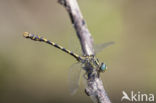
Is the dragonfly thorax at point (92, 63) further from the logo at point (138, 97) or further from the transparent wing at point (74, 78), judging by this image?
the logo at point (138, 97)

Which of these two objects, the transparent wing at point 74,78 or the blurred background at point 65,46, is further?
the blurred background at point 65,46

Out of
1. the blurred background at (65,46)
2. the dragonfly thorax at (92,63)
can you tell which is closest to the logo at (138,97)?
the blurred background at (65,46)

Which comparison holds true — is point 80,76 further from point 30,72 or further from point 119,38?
point 119,38

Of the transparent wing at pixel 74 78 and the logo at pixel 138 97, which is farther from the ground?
the logo at pixel 138 97

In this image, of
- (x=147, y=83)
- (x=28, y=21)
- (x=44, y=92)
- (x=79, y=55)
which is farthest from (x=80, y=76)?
(x=28, y=21)

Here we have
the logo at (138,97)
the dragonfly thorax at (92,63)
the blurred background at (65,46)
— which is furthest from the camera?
the blurred background at (65,46)

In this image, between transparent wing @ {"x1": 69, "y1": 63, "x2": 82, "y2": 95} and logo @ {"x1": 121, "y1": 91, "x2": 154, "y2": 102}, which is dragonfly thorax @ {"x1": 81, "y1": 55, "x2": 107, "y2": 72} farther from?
logo @ {"x1": 121, "y1": 91, "x2": 154, "y2": 102}

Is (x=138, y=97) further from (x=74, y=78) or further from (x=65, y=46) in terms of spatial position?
(x=74, y=78)
